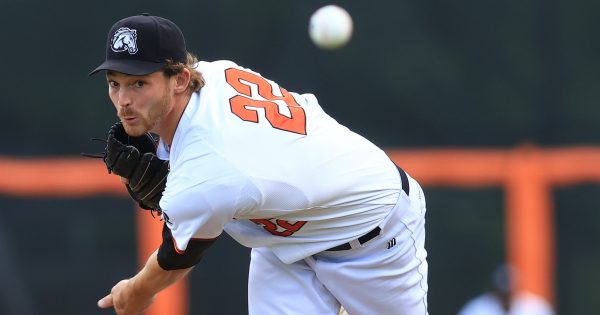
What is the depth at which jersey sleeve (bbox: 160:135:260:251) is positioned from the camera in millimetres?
4055

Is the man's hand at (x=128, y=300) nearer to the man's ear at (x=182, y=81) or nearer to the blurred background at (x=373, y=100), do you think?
the man's ear at (x=182, y=81)

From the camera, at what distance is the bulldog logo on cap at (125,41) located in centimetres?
407

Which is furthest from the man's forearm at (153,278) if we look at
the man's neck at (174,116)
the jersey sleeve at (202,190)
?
the man's neck at (174,116)

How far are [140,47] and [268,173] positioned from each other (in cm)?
66

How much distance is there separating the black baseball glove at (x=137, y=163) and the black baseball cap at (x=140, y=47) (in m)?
0.48

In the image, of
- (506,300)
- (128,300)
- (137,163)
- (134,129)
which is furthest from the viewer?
(506,300)

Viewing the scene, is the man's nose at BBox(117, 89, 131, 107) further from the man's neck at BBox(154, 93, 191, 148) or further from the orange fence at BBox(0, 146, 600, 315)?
the orange fence at BBox(0, 146, 600, 315)

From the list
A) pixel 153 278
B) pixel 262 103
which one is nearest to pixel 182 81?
pixel 262 103

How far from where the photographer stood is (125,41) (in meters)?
4.10

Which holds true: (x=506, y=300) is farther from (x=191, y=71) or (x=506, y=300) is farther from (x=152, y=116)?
(x=152, y=116)

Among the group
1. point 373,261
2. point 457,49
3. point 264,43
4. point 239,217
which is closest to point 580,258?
point 457,49

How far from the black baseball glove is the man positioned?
0.07 m

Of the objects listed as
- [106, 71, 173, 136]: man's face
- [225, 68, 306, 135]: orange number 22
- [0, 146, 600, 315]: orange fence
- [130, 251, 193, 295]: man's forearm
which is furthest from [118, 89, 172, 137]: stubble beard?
[0, 146, 600, 315]: orange fence

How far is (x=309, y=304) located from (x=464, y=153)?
4.47 m
